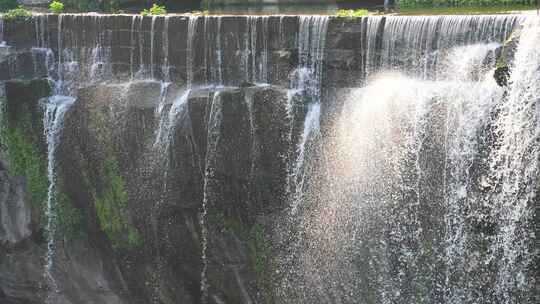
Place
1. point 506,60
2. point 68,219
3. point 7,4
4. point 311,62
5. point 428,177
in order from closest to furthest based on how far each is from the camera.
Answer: point 506,60 → point 428,177 → point 311,62 → point 68,219 → point 7,4

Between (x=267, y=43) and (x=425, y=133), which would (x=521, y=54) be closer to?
(x=425, y=133)

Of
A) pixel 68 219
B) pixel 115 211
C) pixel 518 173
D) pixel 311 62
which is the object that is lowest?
pixel 68 219

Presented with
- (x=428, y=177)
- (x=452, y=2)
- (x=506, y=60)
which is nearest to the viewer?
(x=506, y=60)

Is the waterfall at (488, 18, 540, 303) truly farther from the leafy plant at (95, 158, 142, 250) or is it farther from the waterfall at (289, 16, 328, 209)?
the leafy plant at (95, 158, 142, 250)

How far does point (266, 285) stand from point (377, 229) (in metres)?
2.54

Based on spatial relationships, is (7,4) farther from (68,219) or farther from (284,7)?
(68,219)

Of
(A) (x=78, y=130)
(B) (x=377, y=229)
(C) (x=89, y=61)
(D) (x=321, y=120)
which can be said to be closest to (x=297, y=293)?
(B) (x=377, y=229)

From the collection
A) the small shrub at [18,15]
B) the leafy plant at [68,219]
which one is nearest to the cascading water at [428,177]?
the leafy plant at [68,219]

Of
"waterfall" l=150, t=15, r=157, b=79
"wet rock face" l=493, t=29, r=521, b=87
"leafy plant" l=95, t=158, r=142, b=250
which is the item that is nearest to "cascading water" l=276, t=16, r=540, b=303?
"wet rock face" l=493, t=29, r=521, b=87

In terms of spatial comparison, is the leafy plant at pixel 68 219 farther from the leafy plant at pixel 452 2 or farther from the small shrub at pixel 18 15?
the leafy plant at pixel 452 2

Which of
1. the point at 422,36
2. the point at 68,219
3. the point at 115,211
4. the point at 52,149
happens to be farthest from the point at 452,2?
the point at 68,219

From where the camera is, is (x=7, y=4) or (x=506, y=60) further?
(x=7, y=4)

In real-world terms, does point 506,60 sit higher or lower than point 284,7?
lower

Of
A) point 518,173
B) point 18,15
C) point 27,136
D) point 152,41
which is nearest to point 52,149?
point 27,136
